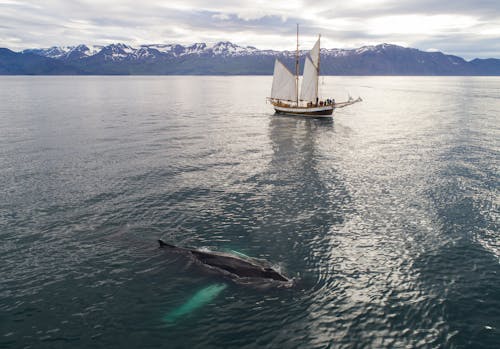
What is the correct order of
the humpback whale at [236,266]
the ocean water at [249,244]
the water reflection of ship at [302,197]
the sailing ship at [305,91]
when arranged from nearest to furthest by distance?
the ocean water at [249,244], the humpback whale at [236,266], the water reflection of ship at [302,197], the sailing ship at [305,91]

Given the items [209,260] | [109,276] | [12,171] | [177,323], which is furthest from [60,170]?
[177,323]

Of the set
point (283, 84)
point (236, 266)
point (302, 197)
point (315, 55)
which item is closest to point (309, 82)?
point (315, 55)

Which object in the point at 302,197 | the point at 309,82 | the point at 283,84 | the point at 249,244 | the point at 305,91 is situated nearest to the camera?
the point at 249,244

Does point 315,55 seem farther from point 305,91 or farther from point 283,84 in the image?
point 283,84

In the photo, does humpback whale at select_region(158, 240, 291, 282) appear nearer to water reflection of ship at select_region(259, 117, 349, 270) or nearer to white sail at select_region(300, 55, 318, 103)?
water reflection of ship at select_region(259, 117, 349, 270)

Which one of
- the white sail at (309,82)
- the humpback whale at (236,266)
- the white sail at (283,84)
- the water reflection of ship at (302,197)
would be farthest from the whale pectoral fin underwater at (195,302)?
the white sail at (283,84)

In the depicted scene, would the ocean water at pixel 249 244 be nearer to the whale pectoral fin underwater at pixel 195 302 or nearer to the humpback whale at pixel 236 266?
the whale pectoral fin underwater at pixel 195 302
